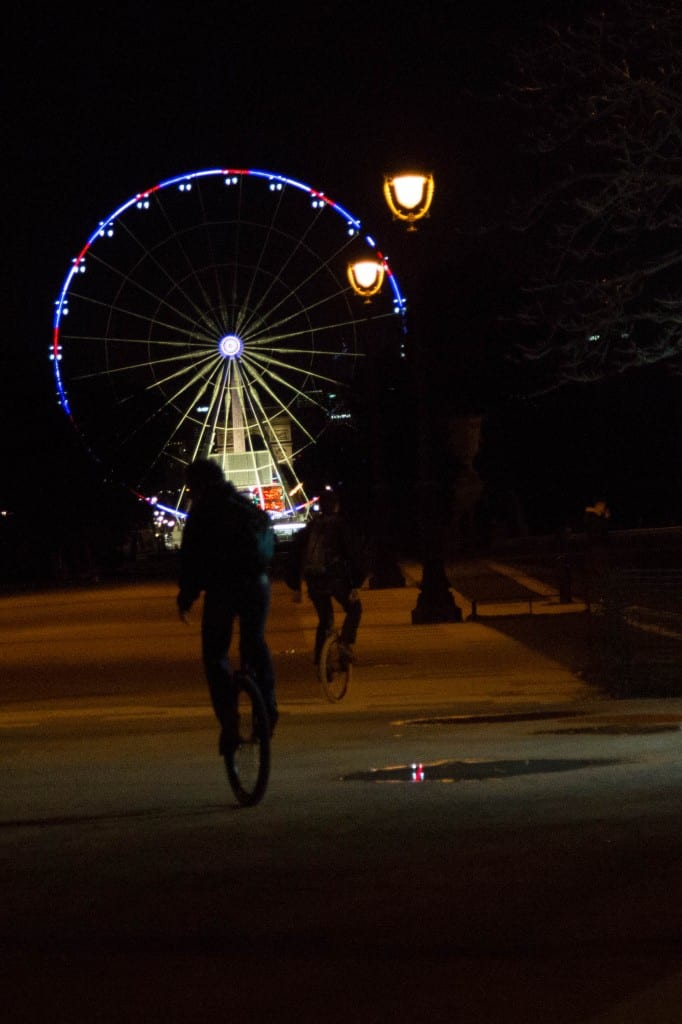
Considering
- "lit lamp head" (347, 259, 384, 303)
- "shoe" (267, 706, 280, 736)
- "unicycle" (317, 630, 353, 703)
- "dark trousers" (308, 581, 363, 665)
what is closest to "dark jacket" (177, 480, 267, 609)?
"shoe" (267, 706, 280, 736)

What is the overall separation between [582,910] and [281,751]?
5.44 meters

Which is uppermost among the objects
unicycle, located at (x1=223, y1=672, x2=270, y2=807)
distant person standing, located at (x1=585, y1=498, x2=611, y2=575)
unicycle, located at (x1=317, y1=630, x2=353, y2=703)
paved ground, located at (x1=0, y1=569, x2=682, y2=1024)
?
distant person standing, located at (x1=585, y1=498, x2=611, y2=575)

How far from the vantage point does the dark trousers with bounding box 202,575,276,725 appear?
882 cm

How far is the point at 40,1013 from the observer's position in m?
5.06

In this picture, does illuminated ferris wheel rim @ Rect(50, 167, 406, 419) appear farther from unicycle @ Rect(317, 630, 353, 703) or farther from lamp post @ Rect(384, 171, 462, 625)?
unicycle @ Rect(317, 630, 353, 703)

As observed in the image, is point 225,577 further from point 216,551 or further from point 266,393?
point 266,393

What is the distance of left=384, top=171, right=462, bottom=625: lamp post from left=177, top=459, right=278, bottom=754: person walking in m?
15.4

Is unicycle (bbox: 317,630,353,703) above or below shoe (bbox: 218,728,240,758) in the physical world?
above

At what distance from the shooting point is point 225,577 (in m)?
8.91

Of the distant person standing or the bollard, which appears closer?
the distant person standing

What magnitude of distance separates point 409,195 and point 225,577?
15.7 metres

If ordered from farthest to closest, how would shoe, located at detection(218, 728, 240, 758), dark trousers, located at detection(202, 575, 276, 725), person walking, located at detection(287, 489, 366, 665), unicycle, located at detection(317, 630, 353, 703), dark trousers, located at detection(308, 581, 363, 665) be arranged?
unicycle, located at detection(317, 630, 353, 703)
dark trousers, located at detection(308, 581, 363, 665)
person walking, located at detection(287, 489, 366, 665)
dark trousers, located at detection(202, 575, 276, 725)
shoe, located at detection(218, 728, 240, 758)

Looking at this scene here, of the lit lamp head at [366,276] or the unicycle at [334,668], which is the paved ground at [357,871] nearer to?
the unicycle at [334,668]

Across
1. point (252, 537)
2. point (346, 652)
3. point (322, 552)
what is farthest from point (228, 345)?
point (252, 537)
